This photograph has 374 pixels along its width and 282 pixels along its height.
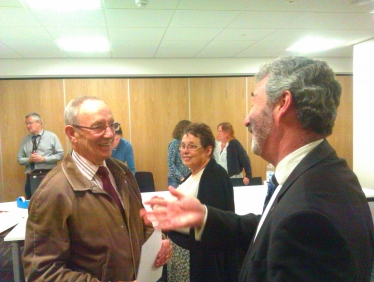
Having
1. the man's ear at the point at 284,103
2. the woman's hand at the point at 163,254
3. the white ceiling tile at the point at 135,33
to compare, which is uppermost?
the white ceiling tile at the point at 135,33

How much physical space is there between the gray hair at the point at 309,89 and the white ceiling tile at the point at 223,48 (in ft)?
12.4

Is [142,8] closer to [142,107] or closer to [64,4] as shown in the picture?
[64,4]

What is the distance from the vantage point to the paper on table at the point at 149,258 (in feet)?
3.82

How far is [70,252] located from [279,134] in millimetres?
930

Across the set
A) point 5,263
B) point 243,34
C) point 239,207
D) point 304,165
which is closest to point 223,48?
point 243,34

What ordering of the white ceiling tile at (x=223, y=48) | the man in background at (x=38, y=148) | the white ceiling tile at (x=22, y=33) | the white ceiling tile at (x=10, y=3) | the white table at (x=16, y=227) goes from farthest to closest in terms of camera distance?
the man in background at (x=38, y=148)
the white ceiling tile at (x=223, y=48)
the white ceiling tile at (x=22, y=33)
the white ceiling tile at (x=10, y=3)
the white table at (x=16, y=227)

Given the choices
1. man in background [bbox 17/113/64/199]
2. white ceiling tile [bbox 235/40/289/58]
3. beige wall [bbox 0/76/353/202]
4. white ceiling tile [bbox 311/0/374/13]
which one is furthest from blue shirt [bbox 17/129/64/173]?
white ceiling tile [bbox 311/0/374/13]

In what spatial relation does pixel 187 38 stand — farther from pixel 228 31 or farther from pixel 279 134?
pixel 279 134

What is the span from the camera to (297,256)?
67 centimetres

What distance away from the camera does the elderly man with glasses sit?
1156 millimetres

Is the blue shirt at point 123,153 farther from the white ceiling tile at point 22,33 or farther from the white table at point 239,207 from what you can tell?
the white ceiling tile at point 22,33

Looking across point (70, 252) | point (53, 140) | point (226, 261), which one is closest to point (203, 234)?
point (70, 252)

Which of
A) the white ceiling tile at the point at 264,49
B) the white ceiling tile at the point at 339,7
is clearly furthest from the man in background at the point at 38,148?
the white ceiling tile at the point at 339,7

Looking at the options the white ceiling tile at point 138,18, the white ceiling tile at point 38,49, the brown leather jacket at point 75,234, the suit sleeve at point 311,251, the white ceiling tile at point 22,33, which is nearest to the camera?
the suit sleeve at point 311,251
